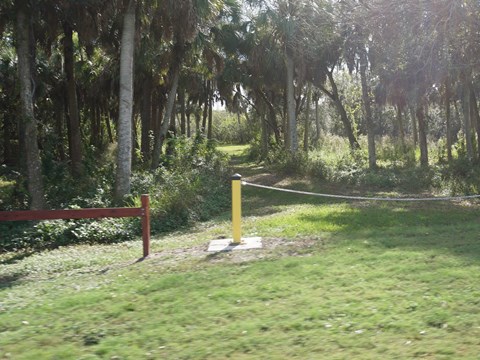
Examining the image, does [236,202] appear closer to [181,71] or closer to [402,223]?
[402,223]

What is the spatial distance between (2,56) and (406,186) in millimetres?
18645

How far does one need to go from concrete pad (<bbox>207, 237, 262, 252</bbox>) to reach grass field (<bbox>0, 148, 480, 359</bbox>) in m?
0.31

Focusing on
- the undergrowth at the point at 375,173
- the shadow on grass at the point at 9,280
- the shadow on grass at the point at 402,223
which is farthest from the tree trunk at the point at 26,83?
the undergrowth at the point at 375,173

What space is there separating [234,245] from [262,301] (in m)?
3.31

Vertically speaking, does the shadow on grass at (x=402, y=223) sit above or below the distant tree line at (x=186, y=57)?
below

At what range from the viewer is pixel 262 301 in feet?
19.6

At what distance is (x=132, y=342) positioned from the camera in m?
5.02

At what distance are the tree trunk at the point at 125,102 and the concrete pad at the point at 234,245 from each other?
702 cm

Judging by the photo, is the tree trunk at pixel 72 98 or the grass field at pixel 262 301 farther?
the tree trunk at pixel 72 98

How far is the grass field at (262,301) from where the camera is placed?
480 centimetres

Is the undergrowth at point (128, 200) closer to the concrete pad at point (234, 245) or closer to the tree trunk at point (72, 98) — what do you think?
the tree trunk at point (72, 98)

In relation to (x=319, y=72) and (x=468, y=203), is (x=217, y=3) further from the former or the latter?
(x=319, y=72)

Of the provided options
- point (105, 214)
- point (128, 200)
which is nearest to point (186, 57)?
point (128, 200)

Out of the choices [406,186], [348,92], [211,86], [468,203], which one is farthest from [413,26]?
[348,92]
